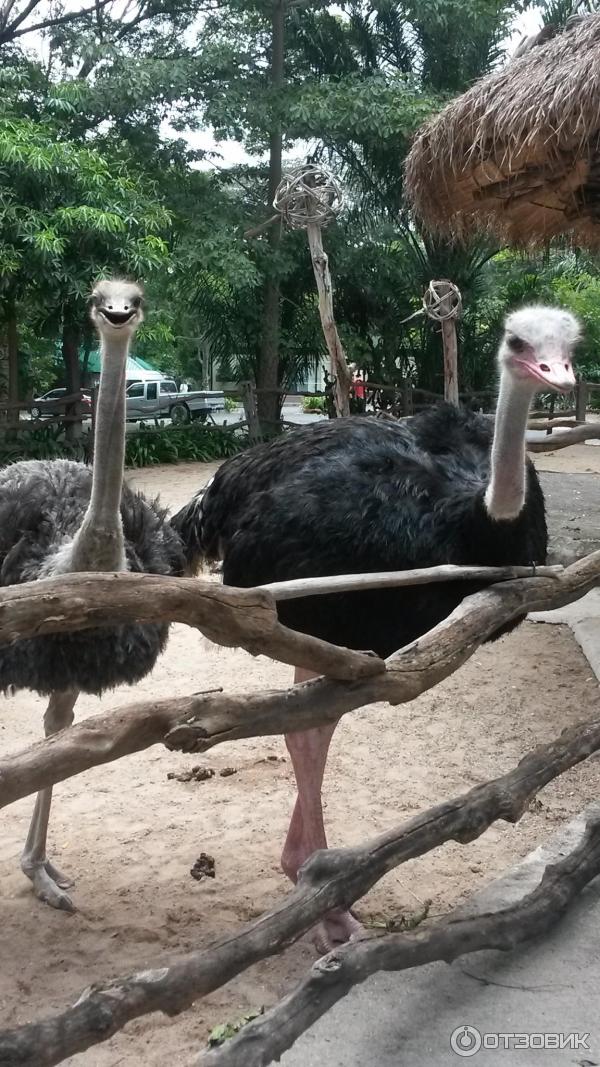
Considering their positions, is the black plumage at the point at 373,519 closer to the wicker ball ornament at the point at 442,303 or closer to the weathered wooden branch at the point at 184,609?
the weathered wooden branch at the point at 184,609

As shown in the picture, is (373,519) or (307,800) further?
(307,800)

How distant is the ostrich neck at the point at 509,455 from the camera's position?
7.41ft

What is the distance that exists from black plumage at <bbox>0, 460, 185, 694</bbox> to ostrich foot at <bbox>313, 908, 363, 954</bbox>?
2.58ft

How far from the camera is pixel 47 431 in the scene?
38.8 feet

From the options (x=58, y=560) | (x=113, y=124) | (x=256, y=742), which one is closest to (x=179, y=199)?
(x=113, y=124)

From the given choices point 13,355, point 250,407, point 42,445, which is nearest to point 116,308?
point 42,445

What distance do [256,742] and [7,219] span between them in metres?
6.83

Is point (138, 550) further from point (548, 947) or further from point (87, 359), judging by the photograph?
point (87, 359)

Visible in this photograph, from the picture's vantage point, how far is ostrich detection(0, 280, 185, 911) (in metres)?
2.30

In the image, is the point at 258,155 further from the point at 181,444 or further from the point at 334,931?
the point at 334,931

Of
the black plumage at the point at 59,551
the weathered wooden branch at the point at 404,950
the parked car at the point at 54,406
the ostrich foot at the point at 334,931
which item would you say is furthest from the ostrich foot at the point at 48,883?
the parked car at the point at 54,406

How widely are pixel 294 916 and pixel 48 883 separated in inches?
46.3

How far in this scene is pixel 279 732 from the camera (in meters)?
1.83

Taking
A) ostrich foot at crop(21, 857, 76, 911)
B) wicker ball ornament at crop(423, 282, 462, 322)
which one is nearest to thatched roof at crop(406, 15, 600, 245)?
wicker ball ornament at crop(423, 282, 462, 322)
